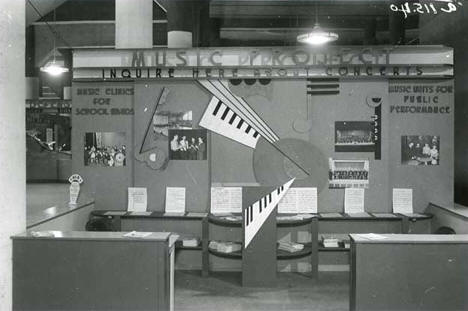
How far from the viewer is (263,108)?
6500mm

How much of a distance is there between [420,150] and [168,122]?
3492 mm

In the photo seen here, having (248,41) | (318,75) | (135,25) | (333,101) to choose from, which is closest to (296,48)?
(318,75)

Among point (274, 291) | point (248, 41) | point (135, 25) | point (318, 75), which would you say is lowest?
point (274, 291)

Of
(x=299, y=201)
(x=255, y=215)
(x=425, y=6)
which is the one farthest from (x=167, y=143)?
(x=425, y=6)

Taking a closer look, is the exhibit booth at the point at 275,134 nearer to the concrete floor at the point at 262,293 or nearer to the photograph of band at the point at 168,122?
the photograph of band at the point at 168,122

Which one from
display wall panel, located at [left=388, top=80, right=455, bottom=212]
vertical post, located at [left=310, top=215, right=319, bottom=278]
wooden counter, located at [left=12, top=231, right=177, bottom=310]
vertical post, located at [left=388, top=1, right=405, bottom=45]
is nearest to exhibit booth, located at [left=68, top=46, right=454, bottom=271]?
display wall panel, located at [left=388, top=80, right=455, bottom=212]

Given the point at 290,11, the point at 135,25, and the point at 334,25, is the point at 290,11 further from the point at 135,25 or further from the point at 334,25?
the point at 135,25

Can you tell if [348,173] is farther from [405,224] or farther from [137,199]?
[137,199]

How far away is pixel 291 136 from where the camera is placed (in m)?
6.49

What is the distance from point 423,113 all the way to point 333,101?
1240mm

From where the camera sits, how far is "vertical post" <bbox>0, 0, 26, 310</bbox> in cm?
389

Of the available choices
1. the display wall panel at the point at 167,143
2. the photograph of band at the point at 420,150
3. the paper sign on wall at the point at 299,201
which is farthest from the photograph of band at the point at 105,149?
the photograph of band at the point at 420,150

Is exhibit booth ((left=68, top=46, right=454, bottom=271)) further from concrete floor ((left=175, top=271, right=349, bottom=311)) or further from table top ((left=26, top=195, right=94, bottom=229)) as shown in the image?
table top ((left=26, top=195, right=94, bottom=229))

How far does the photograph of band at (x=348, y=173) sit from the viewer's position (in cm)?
646
